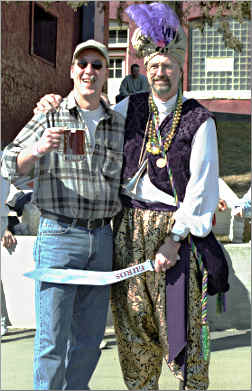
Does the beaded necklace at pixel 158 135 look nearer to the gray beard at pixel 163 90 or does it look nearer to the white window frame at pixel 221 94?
the gray beard at pixel 163 90

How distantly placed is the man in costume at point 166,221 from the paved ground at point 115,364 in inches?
47.4

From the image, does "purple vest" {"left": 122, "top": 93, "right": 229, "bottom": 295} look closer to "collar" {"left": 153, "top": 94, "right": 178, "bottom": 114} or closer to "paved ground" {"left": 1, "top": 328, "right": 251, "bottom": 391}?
"collar" {"left": 153, "top": 94, "right": 178, "bottom": 114}

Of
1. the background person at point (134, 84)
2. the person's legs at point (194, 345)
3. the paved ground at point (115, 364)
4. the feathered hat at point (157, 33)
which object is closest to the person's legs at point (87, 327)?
the person's legs at point (194, 345)

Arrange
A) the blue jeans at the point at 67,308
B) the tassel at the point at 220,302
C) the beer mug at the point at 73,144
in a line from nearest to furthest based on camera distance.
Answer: the beer mug at the point at 73,144 → the blue jeans at the point at 67,308 → the tassel at the point at 220,302

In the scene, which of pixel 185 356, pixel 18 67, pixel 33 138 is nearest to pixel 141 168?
pixel 33 138

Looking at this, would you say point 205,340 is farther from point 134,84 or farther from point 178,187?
point 134,84

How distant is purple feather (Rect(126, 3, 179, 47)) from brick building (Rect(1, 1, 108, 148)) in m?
7.82

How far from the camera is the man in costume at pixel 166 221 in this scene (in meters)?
3.11

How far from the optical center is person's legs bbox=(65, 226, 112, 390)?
10.4 ft

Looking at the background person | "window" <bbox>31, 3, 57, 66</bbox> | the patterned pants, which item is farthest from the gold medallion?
"window" <bbox>31, 3, 57, 66</bbox>

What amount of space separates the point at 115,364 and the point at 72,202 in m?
2.27

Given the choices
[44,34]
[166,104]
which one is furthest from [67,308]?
[44,34]

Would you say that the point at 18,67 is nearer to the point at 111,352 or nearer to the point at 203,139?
the point at 111,352

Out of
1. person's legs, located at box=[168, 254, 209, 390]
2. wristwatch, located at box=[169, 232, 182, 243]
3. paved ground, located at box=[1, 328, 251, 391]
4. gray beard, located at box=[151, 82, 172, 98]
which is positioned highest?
gray beard, located at box=[151, 82, 172, 98]
